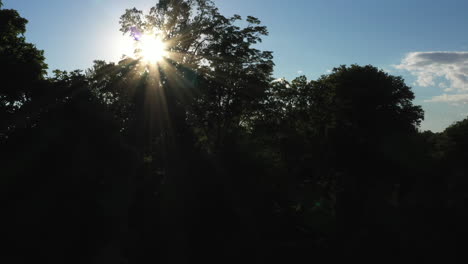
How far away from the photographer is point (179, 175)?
15391 mm

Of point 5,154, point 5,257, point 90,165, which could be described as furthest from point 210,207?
point 5,154

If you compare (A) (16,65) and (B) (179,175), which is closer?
(B) (179,175)

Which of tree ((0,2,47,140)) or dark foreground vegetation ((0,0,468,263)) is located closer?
dark foreground vegetation ((0,0,468,263))

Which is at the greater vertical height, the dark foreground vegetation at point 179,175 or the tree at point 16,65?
the tree at point 16,65

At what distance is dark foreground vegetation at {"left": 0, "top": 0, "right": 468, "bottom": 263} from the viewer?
1128 centimetres

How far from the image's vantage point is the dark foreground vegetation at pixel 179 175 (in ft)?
37.0

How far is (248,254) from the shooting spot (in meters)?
13.3

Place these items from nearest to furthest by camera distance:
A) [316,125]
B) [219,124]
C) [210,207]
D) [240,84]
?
[210,207], [240,84], [219,124], [316,125]

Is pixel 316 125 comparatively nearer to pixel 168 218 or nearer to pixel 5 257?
pixel 168 218

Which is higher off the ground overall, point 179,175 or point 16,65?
point 16,65

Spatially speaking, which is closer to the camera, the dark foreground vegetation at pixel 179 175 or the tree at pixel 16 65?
the dark foreground vegetation at pixel 179 175

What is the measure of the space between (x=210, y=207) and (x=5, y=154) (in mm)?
9167

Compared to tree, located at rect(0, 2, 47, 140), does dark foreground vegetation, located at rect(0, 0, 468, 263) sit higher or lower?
lower

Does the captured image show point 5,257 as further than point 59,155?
No
